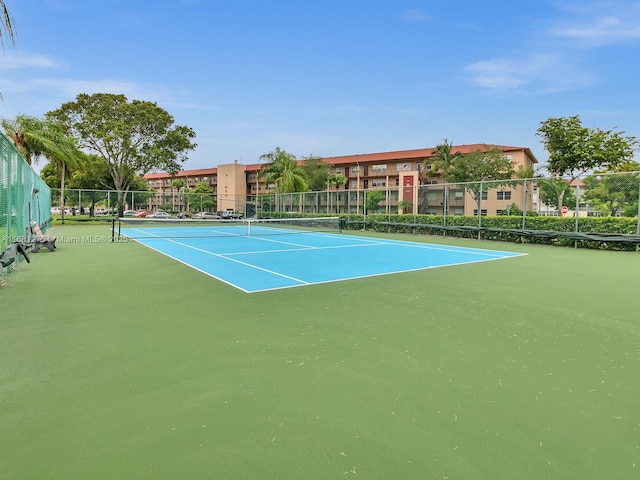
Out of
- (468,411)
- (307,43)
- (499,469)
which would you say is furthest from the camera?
(307,43)

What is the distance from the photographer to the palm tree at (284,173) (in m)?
39.1

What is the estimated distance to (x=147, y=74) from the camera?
78.1ft

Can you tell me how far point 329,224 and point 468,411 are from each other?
25.1 m

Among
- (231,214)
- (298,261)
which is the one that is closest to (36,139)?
(231,214)

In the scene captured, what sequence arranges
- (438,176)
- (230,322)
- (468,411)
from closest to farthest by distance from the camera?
(468,411)
(230,322)
(438,176)

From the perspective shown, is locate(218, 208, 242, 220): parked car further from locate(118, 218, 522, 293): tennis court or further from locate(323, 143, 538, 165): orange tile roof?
locate(118, 218, 522, 293): tennis court

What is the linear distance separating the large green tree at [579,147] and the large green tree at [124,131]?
34281 mm

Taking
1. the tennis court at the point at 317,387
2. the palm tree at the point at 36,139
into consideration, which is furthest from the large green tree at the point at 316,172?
the tennis court at the point at 317,387

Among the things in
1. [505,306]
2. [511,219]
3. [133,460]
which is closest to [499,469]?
[133,460]

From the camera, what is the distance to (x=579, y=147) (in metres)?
31.6

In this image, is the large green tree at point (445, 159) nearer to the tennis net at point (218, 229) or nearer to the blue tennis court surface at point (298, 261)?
the tennis net at point (218, 229)

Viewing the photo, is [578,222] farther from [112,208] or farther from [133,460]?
[112,208]

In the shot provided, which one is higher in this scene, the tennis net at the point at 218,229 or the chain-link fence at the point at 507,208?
the chain-link fence at the point at 507,208

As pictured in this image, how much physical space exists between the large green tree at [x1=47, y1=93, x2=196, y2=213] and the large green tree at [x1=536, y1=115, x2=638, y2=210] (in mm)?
34281
